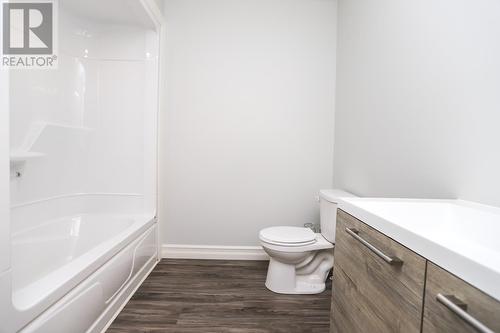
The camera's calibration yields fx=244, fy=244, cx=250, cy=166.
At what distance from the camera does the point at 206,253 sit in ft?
7.58

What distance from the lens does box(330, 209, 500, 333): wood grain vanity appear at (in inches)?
17.4

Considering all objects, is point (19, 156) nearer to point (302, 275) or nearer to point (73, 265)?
point (73, 265)

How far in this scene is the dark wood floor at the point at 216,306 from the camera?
1422 mm

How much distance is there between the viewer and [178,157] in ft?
7.49

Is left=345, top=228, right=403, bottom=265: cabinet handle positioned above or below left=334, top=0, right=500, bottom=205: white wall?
below

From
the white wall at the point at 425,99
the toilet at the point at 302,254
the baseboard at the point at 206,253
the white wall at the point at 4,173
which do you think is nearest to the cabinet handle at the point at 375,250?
the white wall at the point at 425,99

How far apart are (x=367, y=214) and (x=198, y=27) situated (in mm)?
2197

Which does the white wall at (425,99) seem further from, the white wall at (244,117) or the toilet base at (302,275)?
the toilet base at (302,275)

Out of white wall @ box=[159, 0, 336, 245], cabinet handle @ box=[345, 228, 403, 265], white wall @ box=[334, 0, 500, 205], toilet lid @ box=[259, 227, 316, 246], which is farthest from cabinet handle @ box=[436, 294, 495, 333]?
white wall @ box=[159, 0, 336, 245]

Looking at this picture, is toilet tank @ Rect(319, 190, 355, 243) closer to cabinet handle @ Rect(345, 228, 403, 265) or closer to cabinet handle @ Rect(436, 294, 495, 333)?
cabinet handle @ Rect(345, 228, 403, 265)

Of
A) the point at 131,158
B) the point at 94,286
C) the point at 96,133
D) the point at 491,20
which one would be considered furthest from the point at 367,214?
the point at 96,133

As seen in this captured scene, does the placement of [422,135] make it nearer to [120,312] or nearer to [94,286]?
[94,286]

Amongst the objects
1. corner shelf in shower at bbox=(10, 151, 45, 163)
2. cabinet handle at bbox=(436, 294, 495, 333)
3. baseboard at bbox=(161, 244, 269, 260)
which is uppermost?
corner shelf in shower at bbox=(10, 151, 45, 163)

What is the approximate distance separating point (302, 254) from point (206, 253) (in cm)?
99
